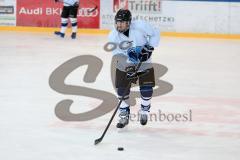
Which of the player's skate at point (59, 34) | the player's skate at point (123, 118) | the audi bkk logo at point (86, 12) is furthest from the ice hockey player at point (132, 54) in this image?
the audi bkk logo at point (86, 12)

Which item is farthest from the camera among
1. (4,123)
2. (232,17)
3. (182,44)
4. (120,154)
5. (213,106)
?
(232,17)

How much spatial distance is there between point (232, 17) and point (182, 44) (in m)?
1.19

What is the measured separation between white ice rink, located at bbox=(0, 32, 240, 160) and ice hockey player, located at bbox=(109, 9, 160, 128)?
0.66 feet

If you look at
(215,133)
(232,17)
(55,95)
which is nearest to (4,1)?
(232,17)

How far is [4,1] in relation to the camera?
1081 centimetres

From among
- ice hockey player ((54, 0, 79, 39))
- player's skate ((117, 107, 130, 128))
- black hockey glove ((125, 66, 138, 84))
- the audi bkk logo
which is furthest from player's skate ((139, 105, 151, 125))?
the audi bkk logo

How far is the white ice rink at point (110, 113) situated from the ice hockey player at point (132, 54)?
0.20 m

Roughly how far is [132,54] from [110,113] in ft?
2.84

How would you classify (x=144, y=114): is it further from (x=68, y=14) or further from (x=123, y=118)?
(x=68, y=14)

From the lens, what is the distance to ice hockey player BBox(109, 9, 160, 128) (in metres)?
4.61

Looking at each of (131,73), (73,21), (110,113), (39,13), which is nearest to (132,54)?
(131,73)

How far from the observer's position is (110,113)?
541cm

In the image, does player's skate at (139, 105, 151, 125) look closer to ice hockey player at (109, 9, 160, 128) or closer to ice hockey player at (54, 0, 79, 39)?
ice hockey player at (109, 9, 160, 128)

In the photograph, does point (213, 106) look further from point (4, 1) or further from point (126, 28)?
point (4, 1)
